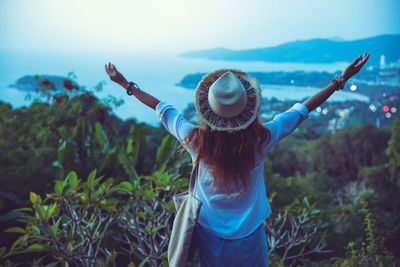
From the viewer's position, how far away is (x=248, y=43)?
18.4ft

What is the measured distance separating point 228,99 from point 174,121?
24 cm

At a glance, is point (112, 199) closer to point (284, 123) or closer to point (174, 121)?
point (174, 121)

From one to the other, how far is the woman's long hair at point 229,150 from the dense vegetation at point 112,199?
0.93 metres

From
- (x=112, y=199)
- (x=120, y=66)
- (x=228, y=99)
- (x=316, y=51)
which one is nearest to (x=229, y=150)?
(x=228, y=99)

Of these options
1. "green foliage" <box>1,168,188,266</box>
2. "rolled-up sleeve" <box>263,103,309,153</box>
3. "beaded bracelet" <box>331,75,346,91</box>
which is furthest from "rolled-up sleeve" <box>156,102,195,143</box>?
"green foliage" <box>1,168,188,266</box>

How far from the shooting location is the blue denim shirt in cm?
109

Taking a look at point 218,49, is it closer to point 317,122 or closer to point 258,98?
point 317,122

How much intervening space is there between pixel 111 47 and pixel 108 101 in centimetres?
112

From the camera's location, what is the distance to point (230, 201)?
43.1 inches

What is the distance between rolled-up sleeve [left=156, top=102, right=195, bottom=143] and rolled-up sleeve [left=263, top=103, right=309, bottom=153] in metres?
0.29

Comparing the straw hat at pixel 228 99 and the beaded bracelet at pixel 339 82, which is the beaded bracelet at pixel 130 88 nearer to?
the straw hat at pixel 228 99

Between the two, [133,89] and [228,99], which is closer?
[228,99]

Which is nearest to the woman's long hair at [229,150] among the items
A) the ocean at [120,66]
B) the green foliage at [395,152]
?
the ocean at [120,66]

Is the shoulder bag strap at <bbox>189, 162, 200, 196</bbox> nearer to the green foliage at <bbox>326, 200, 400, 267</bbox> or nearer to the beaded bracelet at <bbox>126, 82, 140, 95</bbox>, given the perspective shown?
the beaded bracelet at <bbox>126, 82, 140, 95</bbox>
